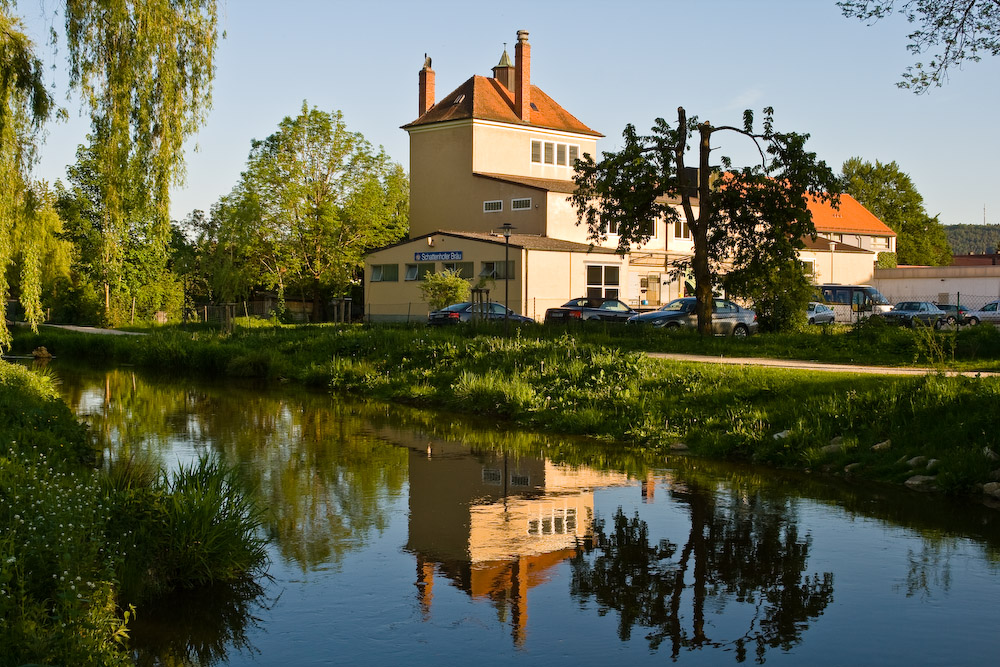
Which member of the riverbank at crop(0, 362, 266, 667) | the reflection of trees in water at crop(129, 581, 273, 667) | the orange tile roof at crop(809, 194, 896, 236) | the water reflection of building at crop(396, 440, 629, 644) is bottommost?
the reflection of trees in water at crop(129, 581, 273, 667)

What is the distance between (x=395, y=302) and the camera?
5603 centimetres

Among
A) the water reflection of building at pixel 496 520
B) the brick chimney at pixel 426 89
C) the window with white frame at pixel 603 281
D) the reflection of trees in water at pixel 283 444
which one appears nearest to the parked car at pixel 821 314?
the window with white frame at pixel 603 281

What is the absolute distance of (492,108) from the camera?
202 ft

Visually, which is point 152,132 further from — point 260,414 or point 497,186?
point 497,186

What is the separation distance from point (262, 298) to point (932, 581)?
64792mm

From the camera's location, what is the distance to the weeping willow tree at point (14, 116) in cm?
1487

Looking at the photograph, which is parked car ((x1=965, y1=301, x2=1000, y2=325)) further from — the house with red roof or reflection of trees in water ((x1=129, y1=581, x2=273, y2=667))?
reflection of trees in water ((x1=129, y1=581, x2=273, y2=667))

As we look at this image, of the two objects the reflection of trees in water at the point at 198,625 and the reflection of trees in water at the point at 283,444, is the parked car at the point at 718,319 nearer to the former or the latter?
the reflection of trees in water at the point at 283,444

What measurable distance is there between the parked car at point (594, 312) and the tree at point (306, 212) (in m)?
25.1

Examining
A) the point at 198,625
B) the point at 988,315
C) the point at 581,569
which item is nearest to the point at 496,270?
the point at 988,315

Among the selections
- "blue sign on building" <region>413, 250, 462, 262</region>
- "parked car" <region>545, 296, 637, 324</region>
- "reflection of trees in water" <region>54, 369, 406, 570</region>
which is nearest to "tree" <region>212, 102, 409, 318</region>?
"blue sign on building" <region>413, 250, 462, 262</region>

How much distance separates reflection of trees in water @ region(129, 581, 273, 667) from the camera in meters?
7.94

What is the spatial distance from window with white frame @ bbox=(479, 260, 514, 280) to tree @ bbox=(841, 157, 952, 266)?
66.1 meters

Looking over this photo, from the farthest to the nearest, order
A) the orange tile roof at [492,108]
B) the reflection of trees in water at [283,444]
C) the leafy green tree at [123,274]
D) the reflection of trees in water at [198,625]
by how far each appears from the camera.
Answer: the orange tile roof at [492,108], the leafy green tree at [123,274], the reflection of trees in water at [283,444], the reflection of trees in water at [198,625]
